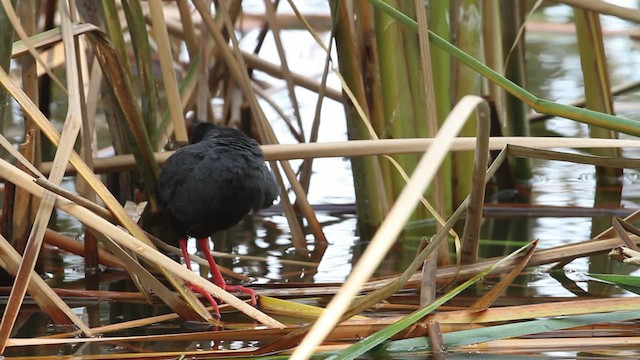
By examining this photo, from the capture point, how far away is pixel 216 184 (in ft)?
7.79

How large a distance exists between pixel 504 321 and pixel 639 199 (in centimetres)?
153

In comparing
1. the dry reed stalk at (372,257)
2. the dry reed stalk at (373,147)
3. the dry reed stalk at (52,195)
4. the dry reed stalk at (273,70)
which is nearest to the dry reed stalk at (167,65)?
the dry reed stalk at (373,147)

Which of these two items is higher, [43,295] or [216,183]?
[216,183]

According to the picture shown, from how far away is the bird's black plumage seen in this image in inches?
93.5

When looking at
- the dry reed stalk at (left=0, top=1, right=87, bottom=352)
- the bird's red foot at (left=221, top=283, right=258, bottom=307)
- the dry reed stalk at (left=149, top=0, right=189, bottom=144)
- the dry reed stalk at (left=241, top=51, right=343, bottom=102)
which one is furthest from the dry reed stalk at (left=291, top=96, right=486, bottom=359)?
the dry reed stalk at (left=241, top=51, right=343, bottom=102)

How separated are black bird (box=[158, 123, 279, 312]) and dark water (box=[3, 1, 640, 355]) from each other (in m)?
0.26

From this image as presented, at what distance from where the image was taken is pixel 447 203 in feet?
9.91

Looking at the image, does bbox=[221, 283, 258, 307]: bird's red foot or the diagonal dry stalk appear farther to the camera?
bbox=[221, 283, 258, 307]: bird's red foot

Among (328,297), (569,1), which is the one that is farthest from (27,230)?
(569,1)

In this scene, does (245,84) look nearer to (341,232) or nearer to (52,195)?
(341,232)

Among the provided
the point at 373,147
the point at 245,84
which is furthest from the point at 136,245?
the point at 245,84

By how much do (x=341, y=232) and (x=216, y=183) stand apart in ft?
2.97

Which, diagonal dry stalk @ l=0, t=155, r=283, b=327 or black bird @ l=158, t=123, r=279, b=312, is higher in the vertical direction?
black bird @ l=158, t=123, r=279, b=312

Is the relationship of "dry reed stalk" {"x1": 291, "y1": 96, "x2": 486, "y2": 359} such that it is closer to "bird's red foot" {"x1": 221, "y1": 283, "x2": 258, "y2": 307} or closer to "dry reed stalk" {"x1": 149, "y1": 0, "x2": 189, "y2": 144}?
"bird's red foot" {"x1": 221, "y1": 283, "x2": 258, "y2": 307}
